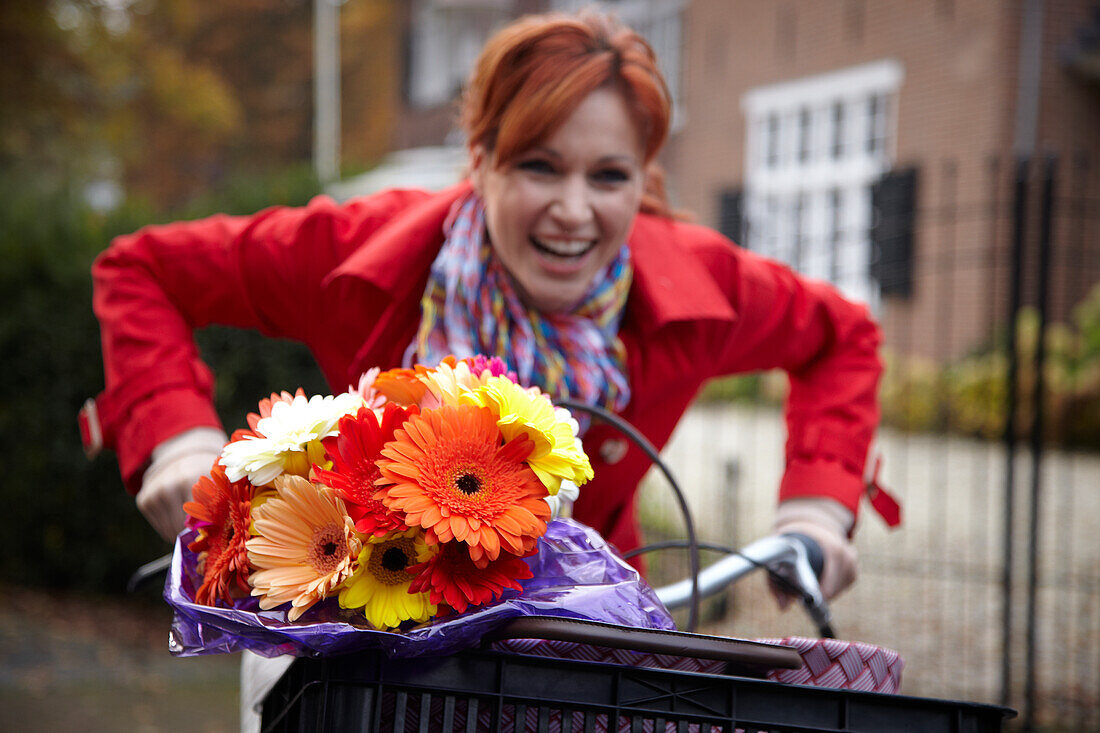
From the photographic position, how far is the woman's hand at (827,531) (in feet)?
6.31

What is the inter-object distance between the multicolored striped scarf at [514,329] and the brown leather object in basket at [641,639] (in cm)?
89

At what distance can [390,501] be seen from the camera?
3.56 feet

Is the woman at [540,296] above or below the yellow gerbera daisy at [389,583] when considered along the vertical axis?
above

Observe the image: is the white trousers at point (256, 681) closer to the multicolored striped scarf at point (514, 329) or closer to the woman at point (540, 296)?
the woman at point (540, 296)

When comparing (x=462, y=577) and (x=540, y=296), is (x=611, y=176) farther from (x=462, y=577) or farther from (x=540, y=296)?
(x=462, y=577)

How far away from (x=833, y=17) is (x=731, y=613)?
10321mm

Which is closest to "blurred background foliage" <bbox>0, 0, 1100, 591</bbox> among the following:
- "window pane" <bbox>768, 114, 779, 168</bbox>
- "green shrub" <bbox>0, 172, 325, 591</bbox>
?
"green shrub" <bbox>0, 172, 325, 591</bbox>

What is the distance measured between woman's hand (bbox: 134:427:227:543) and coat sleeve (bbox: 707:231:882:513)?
1073 mm

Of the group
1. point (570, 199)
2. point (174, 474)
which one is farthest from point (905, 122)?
point (174, 474)

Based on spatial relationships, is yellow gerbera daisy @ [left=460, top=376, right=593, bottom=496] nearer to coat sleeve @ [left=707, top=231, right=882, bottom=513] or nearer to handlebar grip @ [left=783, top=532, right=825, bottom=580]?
handlebar grip @ [left=783, top=532, right=825, bottom=580]

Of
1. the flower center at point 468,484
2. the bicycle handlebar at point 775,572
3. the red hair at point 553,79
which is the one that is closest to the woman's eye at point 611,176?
the red hair at point 553,79

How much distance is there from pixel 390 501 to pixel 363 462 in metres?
0.08

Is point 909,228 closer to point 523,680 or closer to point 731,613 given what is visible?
point 731,613

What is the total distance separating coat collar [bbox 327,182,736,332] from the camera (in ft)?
6.76
